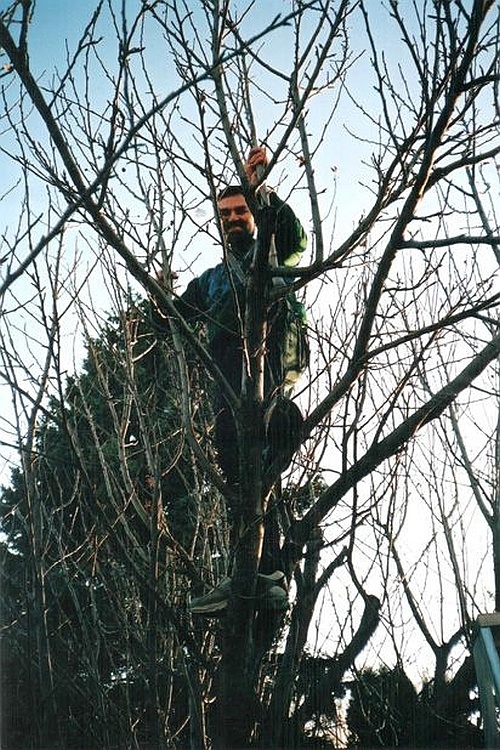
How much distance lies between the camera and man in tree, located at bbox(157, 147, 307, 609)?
2650 millimetres

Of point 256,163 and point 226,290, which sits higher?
point 256,163

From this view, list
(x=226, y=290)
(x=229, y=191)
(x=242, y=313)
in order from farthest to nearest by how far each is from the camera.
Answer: (x=226, y=290), (x=229, y=191), (x=242, y=313)

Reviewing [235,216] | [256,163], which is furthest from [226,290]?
[256,163]

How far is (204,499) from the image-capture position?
441cm

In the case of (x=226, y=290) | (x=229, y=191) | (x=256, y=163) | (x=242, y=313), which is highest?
(x=229, y=191)

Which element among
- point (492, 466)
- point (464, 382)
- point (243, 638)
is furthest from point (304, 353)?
point (492, 466)

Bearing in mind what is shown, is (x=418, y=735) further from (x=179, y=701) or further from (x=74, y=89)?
(x=74, y=89)

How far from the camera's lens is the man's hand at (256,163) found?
105 inches

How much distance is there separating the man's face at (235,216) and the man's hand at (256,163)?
345mm

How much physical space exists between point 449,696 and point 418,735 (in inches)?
13.2

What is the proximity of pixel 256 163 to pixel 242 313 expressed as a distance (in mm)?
501

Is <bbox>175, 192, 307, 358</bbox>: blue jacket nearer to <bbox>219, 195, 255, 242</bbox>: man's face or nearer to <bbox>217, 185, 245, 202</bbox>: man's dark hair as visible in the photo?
<bbox>219, 195, 255, 242</bbox>: man's face

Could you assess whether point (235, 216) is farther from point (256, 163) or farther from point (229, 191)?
point (256, 163)

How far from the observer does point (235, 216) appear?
3096 mm
